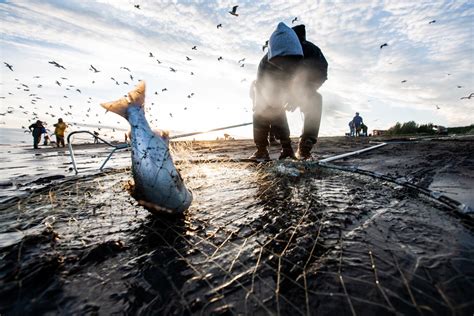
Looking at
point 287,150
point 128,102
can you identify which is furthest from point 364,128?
point 128,102

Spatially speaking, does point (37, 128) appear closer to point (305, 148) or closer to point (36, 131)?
point (36, 131)

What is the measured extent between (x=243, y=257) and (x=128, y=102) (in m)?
1.89

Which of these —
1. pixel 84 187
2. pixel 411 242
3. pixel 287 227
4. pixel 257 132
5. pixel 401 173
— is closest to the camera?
pixel 411 242

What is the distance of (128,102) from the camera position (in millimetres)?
2549

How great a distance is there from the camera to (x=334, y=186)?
11.4 feet

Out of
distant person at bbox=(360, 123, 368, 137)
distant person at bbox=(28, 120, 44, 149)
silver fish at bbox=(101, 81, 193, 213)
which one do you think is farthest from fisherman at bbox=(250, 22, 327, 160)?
distant person at bbox=(360, 123, 368, 137)

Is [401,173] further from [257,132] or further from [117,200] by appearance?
[117,200]

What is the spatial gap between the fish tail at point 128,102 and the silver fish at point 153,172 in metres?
0.03

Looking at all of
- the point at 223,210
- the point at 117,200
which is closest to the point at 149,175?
the point at 223,210

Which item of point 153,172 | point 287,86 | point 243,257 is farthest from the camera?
point 287,86

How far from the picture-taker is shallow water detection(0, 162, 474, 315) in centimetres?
129

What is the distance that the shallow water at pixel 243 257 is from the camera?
1.29 meters

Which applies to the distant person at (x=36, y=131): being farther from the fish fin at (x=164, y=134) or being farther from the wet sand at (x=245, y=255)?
the fish fin at (x=164, y=134)

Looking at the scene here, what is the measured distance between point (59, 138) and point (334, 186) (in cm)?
2442
